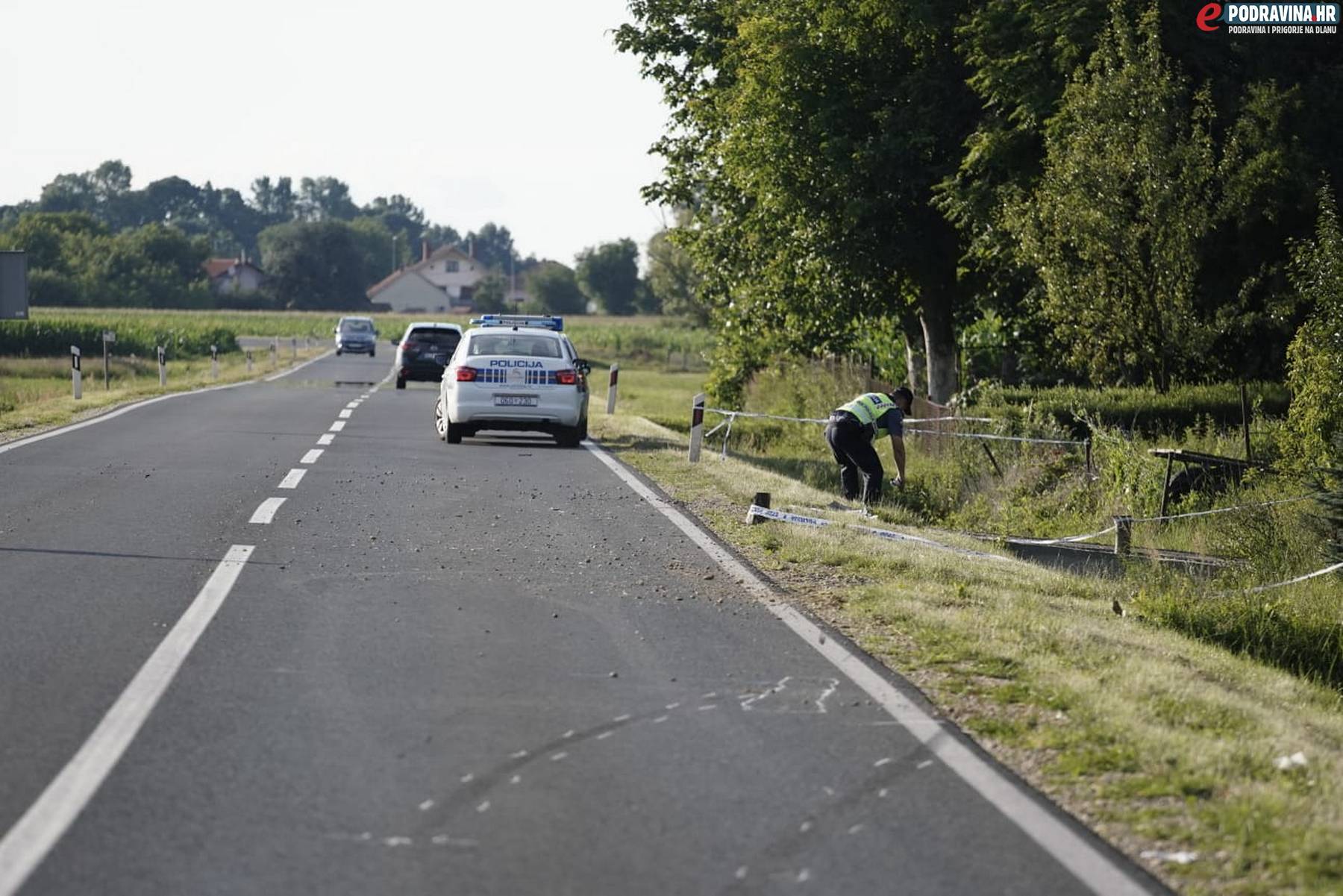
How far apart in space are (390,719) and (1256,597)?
7.90 m

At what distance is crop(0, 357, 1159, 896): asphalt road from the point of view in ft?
15.8

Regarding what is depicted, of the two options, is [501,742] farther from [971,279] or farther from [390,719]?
[971,279]

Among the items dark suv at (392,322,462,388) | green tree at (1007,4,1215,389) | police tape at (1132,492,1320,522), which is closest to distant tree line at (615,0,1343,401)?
green tree at (1007,4,1215,389)

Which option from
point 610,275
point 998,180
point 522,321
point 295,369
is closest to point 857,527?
point 998,180

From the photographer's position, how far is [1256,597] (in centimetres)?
1236

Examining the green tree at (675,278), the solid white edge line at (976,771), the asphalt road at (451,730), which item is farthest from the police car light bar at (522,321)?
the green tree at (675,278)

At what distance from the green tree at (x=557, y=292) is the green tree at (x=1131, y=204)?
13114 cm

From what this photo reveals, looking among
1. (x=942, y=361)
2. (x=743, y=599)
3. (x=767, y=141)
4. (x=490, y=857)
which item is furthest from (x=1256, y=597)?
(x=942, y=361)

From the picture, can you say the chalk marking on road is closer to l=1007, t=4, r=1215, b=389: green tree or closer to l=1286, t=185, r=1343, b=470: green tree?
l=1007, t=4, r=1215, b=389: green tree

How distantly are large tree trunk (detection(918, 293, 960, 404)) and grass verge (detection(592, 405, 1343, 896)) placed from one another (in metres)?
19.9

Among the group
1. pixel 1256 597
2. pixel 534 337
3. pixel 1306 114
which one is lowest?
pixel 1256 597

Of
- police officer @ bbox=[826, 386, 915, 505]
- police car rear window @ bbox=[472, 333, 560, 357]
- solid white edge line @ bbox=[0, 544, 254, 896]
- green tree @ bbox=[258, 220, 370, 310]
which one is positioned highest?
green tree @ bbox=[258, 220, 370, 310]

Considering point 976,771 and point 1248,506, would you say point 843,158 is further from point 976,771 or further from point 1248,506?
point 976,771

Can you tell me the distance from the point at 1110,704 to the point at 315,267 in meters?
158
